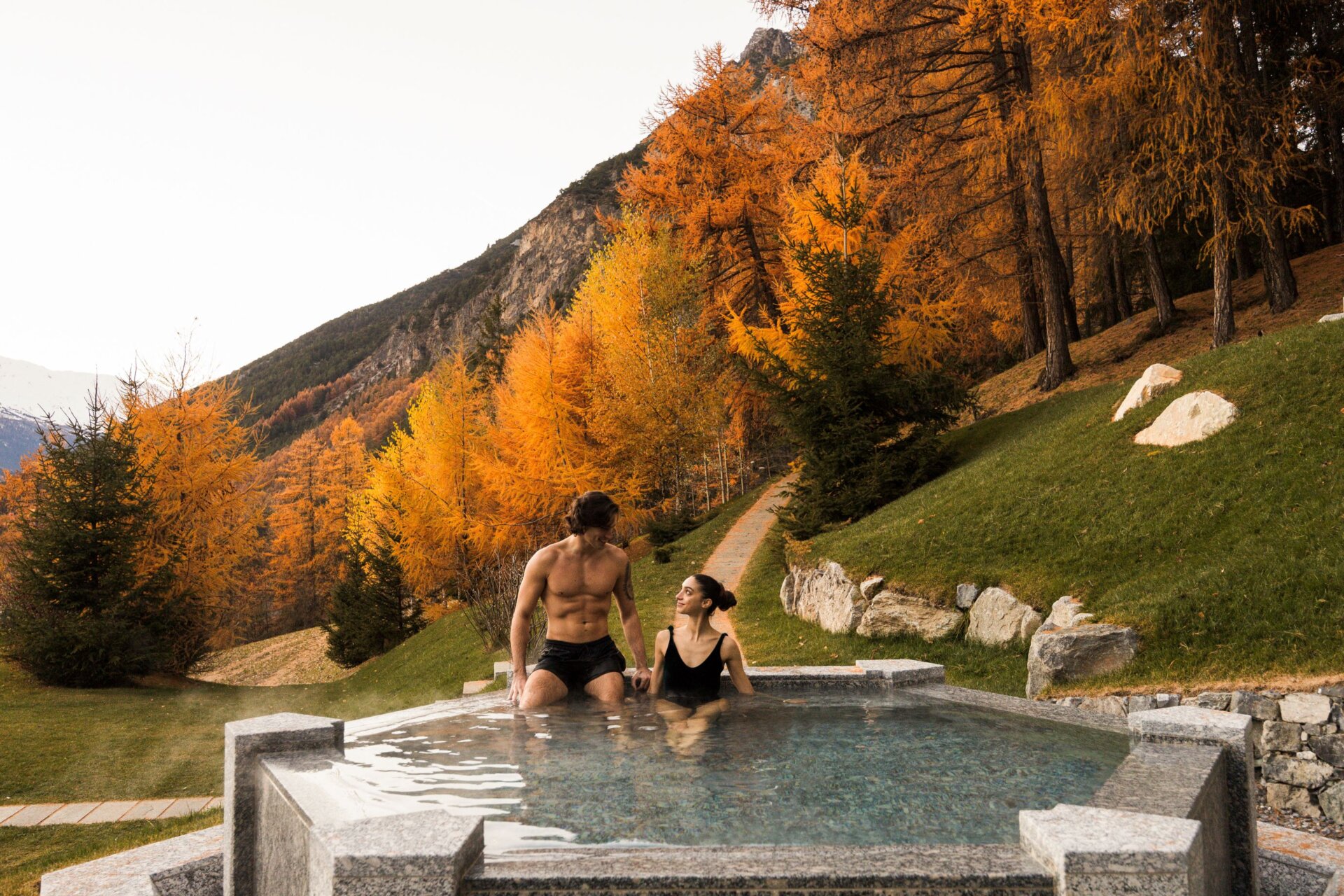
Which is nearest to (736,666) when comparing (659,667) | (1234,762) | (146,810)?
(659,667)

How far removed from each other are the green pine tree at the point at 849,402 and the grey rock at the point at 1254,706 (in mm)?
8662

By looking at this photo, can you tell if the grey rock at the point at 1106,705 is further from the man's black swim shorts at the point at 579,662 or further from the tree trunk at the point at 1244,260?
the tree trunk at the point at 1244,260

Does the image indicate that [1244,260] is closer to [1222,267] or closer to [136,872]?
[1222,267]

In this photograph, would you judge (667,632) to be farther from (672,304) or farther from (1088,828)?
(672,304)

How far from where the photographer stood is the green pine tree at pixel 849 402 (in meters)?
14.7

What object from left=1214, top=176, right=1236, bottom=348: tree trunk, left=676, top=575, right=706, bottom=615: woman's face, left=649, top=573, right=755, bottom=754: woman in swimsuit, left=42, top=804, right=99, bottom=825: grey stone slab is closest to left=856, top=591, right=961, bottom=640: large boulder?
left=649, top=573, right=755, bottom=754: woman in swimsuit

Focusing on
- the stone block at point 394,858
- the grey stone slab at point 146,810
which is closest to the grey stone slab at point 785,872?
the stone block at point 394,858

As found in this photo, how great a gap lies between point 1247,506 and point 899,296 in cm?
1014

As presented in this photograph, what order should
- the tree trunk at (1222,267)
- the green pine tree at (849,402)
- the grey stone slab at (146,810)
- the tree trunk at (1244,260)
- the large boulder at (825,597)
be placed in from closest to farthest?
the grey stone slab at (146,810) → the large boulder at (825,597) → the tree trunk at (1222,267) → the green pine tree at (849,402) → the tree trunk at (1244,260)

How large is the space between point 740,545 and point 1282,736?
45.8 feet

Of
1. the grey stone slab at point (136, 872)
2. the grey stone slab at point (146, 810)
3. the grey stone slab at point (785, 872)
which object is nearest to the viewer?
the grey stone slab at point (785, 872)

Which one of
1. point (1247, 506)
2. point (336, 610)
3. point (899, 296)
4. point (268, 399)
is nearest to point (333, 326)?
point (268, 399)

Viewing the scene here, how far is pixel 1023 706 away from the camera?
5273 mm

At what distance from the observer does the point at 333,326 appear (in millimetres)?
126938
